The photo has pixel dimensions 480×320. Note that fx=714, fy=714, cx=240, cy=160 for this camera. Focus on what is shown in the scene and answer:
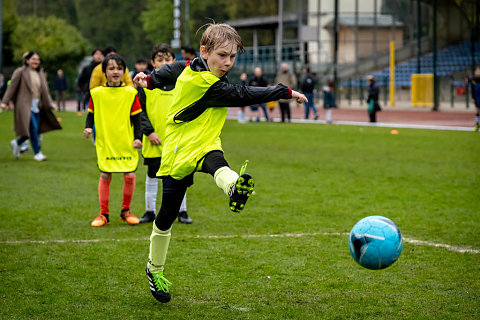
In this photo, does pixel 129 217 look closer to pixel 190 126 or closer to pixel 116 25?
pixel 190 126

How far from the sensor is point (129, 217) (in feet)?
27.6

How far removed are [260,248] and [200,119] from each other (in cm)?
228

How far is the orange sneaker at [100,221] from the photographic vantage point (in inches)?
324

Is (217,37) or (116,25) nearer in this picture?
(217,37)

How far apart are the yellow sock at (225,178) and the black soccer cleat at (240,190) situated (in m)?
0.07

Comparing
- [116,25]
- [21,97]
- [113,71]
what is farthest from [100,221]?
[116,25]

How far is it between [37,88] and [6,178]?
2942mm

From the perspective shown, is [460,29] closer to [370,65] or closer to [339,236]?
[370,65]

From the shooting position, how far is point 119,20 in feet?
303

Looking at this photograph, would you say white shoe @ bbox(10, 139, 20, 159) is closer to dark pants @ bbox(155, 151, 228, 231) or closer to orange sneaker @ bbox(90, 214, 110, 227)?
orange sneaker @ bbox(90, 214, 110, 227)

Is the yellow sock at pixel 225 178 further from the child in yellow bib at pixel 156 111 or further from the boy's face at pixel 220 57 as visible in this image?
the child in yellow bib at pixel 156 111

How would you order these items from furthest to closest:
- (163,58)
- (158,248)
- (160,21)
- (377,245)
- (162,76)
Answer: (160,21) → (163,58) → (162,76) → (158,248) → (377,245)

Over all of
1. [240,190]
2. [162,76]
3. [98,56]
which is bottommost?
[240,190]

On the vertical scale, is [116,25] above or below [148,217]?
above
